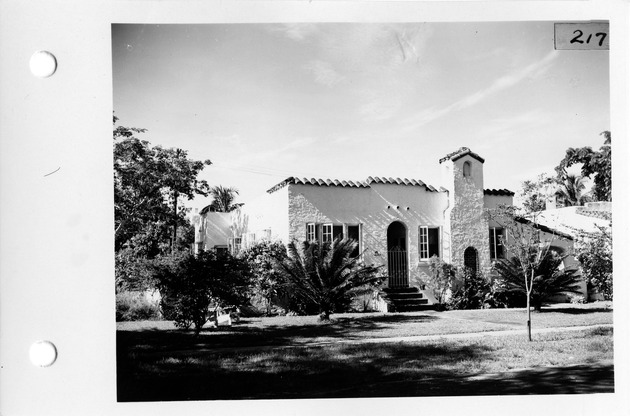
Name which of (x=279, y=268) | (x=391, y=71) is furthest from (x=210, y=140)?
(x=391, y=71)

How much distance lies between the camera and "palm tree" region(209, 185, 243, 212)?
5562 mm

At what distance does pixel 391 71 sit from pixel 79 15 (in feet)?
9.87

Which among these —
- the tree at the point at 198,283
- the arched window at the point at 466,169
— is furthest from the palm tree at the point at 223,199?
the arched window at the point at 466,169

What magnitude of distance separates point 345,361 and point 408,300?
1.17 m

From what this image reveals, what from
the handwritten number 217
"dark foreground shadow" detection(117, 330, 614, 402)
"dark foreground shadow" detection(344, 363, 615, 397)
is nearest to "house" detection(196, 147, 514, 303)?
"dark foreground shadow" detection(117, 330, 614, 402)

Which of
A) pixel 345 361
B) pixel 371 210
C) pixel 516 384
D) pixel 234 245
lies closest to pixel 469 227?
pixel 371 210

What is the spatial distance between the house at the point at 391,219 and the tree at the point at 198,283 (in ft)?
0.62

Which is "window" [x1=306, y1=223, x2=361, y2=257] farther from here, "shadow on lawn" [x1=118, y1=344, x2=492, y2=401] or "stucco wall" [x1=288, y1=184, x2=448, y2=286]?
"shadow on lawn" [x1=118, y1=344, x2=492, y2=401]

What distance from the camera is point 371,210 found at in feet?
19.5

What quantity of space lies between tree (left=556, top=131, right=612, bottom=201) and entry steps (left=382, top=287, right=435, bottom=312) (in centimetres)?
215

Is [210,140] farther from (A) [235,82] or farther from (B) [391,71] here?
(B) [391,71]

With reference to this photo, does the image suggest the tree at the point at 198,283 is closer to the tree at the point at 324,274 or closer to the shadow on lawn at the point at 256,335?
the shadow on lawn at the point at 256,335

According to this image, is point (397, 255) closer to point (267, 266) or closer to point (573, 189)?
point (267, 266)

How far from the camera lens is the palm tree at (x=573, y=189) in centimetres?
585
